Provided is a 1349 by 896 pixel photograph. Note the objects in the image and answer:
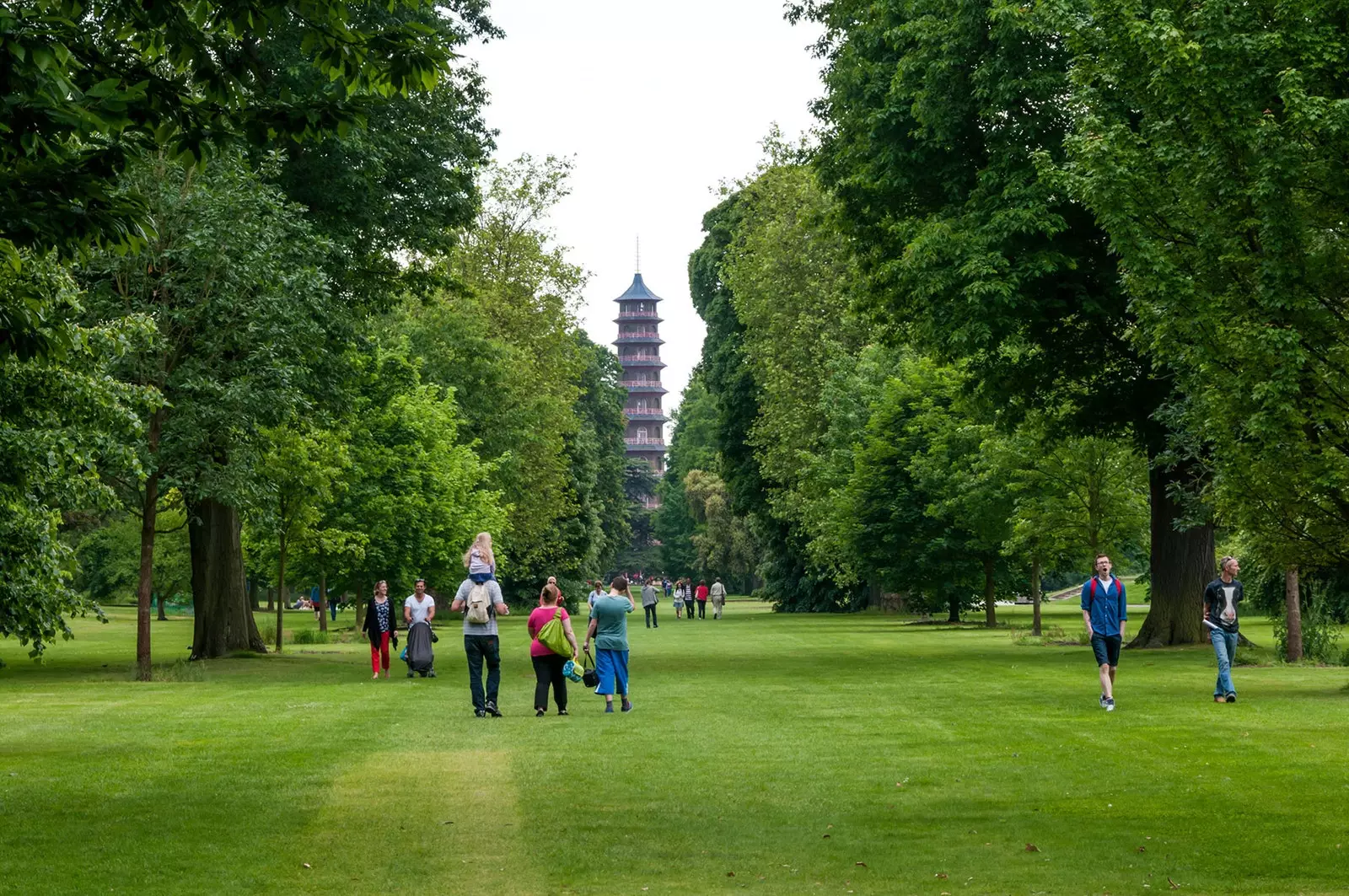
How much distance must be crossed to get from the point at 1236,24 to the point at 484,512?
36.8 meters

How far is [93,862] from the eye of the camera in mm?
9914

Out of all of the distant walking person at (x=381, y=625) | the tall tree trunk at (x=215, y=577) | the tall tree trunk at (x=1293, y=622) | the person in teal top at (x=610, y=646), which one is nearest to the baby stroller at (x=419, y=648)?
the distant walking person at (x=381, y=625)

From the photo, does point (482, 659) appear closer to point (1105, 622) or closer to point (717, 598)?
point (1105, 622)

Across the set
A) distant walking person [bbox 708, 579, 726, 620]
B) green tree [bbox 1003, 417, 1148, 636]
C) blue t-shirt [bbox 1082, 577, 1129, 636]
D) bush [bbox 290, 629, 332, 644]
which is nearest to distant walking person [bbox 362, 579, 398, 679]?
blue t-shirt [bbox 1082, 577, 1129, 636]

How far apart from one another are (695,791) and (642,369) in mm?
177733

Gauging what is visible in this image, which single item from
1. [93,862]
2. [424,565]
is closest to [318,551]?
[424,565]

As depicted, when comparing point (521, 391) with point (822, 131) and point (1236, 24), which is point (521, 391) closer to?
point (822, 131)

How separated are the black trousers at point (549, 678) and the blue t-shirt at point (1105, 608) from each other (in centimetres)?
585

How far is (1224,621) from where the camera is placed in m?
20.6

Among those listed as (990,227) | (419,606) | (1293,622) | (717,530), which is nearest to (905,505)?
(1293,622)

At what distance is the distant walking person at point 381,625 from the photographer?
28.2m

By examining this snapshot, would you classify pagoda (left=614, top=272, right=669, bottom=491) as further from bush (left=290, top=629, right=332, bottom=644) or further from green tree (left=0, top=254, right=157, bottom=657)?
green tree (left=0, top=254, right=157, bottom=657)

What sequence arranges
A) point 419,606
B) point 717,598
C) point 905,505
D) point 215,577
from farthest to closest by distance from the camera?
point 717,598 < point 905,505 < point 215,577 < point 419,606

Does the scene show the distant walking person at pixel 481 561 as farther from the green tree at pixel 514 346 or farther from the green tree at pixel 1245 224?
the green tree at pixel 514 346
